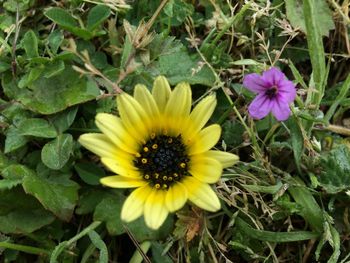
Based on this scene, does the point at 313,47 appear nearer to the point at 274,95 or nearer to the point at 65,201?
the point at 274,95

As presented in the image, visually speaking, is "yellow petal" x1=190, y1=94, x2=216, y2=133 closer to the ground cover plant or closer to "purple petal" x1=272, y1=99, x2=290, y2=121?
the ground cover plant

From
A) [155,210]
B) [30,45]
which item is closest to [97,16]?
[30,45]

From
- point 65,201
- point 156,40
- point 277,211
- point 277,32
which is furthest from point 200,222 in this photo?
point 277,32

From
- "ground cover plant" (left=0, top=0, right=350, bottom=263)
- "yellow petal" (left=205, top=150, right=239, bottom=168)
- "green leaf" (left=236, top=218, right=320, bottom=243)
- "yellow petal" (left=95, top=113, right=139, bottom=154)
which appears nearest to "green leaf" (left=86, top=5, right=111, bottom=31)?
"ground cover plant" (left=0, top=0, right=350, bottom=263)

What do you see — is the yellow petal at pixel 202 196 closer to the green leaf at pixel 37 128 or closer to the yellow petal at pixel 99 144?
the yellow petal at pixel 99 144

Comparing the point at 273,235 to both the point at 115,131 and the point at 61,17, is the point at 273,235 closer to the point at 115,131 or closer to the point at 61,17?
the point at 115,131

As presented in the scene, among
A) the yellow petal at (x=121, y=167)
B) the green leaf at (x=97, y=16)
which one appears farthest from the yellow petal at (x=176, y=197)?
the green leaf at (x=97, y=16)
